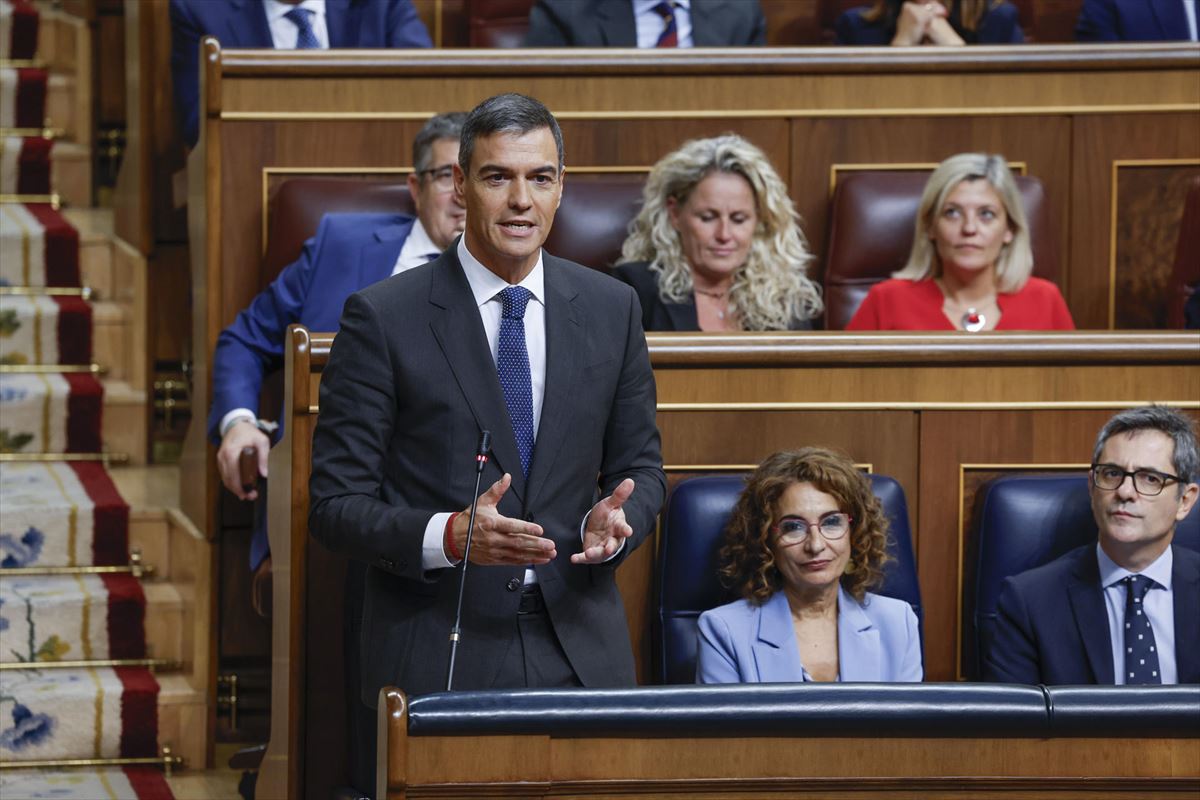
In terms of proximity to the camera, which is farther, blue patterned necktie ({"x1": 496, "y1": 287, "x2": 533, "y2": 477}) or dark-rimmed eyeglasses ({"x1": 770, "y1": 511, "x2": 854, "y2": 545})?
dark-rimmed eyeglasses ({"x1": 770, "y1": 511, "x2": 854, "y2": 545})

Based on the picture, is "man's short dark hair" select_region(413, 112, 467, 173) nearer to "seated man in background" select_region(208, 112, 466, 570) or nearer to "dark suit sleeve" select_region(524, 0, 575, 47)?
"seated man in background" select_region(208, 112, 466, 570)

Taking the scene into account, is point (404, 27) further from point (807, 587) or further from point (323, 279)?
point (807, 587)

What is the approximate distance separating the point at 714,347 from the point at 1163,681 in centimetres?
41

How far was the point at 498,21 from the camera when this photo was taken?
2.35m

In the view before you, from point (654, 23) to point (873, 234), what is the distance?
1.41ft

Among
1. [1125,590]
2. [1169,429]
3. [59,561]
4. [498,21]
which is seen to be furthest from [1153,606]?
[498,21]

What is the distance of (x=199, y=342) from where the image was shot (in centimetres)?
178

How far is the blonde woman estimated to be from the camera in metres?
1.72

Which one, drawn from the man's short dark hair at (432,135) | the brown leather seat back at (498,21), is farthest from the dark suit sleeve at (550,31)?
the man's short dark hair at (432,135)

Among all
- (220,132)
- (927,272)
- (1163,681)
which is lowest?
(1163,681)

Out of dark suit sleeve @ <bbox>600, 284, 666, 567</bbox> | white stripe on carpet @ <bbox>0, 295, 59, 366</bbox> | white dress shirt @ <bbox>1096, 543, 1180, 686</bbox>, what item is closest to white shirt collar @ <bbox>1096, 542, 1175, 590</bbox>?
white dress shirt @ <bbox>1096, 543, 1180, 686</bbox>

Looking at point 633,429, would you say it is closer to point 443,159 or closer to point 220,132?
point 443,159

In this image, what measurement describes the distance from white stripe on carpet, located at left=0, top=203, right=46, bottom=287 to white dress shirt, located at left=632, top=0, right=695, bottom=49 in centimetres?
74

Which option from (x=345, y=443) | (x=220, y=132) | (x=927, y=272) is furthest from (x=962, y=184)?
(x=345, y=443)
